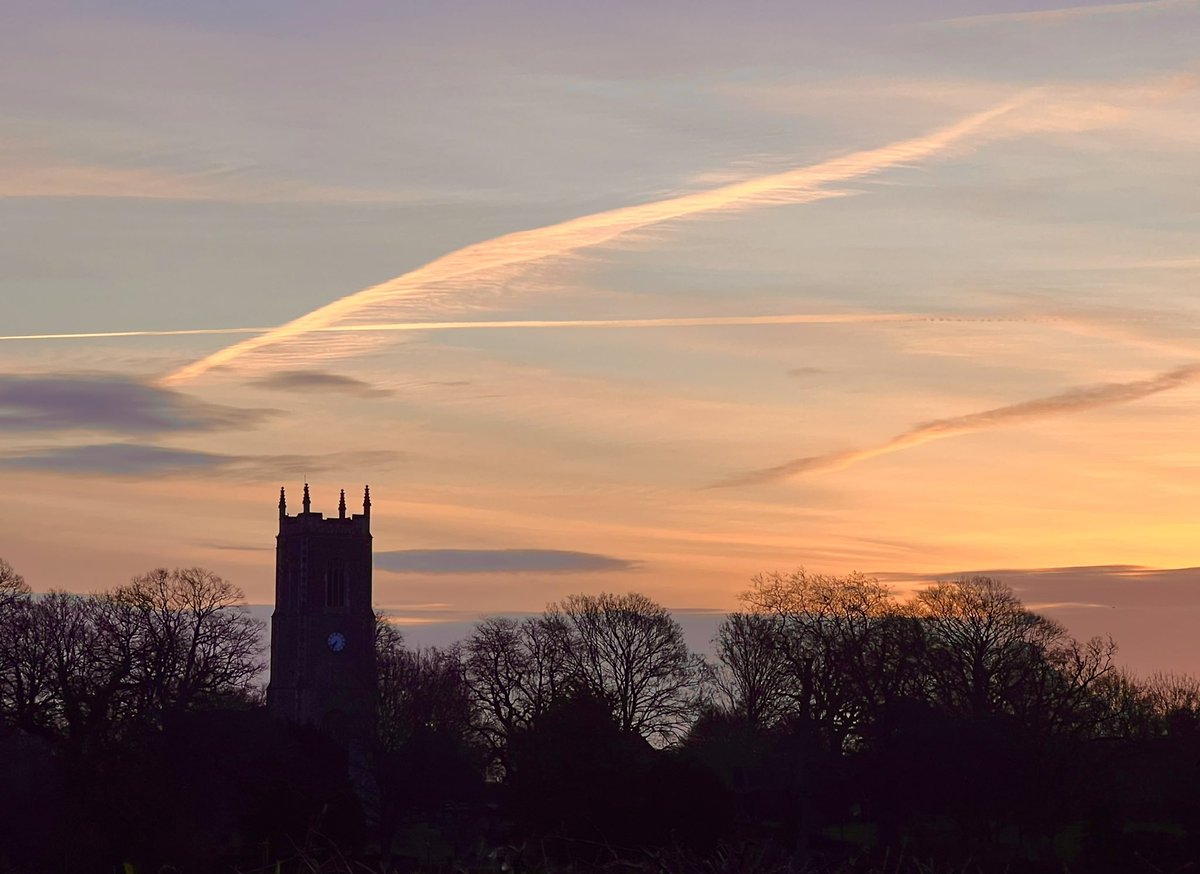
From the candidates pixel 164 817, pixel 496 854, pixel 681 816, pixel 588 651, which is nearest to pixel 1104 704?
pixel 588 651

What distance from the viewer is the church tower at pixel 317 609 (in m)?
128

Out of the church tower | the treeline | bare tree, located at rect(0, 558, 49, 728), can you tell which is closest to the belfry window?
the church tower

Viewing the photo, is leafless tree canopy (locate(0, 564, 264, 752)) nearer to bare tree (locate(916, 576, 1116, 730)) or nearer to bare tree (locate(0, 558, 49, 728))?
bare tree (locate(0, 558, 49, 728))

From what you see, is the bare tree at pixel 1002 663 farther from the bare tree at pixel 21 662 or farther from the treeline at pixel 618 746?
the bare tree at pixel 21 662

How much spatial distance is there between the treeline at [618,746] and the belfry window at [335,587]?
46.6 feet

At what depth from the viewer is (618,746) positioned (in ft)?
219

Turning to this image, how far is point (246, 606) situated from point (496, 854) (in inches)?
3634

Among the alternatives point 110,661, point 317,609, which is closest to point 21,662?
point 110,661

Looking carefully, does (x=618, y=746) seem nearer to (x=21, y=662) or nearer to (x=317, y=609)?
(x=21, y=662)

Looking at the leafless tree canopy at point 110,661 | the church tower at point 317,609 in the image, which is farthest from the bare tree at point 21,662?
the church tower at point 317,609

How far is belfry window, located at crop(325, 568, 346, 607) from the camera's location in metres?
134

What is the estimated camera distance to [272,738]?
251 ft

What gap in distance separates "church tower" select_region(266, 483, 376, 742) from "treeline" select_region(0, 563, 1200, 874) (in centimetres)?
1040

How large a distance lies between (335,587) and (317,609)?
272 cm
